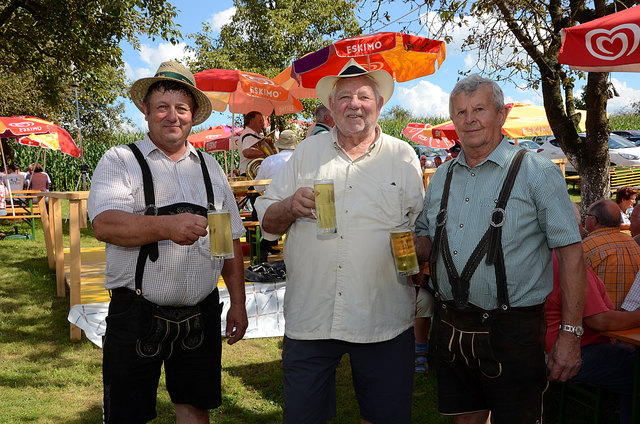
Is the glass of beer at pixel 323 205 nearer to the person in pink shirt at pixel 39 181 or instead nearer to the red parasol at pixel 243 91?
the red parasol at pixel 243 91

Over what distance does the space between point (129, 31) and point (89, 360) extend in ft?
32.0

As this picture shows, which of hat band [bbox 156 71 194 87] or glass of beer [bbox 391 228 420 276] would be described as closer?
glass of beer [bbox 391 228 420 276]

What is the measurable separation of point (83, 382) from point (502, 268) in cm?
377

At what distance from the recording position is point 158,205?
2.29 metres

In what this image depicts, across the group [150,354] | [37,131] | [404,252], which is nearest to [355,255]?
[404,252]

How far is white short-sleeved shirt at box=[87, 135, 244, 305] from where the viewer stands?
2.22 meters

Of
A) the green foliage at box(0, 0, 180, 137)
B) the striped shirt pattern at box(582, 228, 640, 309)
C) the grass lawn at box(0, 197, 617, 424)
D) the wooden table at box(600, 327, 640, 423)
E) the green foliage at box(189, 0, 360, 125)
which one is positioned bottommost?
the grass lawn at box(0, 197, 617, 424)

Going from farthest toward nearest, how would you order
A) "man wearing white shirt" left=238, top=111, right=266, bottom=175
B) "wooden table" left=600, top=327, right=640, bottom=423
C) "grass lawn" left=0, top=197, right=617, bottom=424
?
1. "man wearing white shirt" left=238, top=111, right=266, bottom=175
2. "grass lawn" left=0, top=197, right=617, bottom=424
3. "wooden table" left=600, top=327, right=640, bottom=423

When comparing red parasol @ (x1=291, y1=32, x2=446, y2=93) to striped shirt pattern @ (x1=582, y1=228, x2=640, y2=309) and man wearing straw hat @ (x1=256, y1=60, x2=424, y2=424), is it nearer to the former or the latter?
striped shirt pattern @ (x1=582, y1=228, x2=640, y2=309)

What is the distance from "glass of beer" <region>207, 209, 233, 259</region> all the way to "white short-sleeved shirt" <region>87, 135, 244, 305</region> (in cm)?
22

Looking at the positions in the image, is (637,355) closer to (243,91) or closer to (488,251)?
(488,251)

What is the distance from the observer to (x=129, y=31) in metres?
12.5

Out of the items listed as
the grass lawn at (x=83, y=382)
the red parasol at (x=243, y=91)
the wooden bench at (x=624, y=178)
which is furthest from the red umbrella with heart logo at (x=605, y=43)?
the wooden bench at (x=624, y=178)

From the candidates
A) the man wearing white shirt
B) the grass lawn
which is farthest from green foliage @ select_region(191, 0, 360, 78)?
the grass lawn
